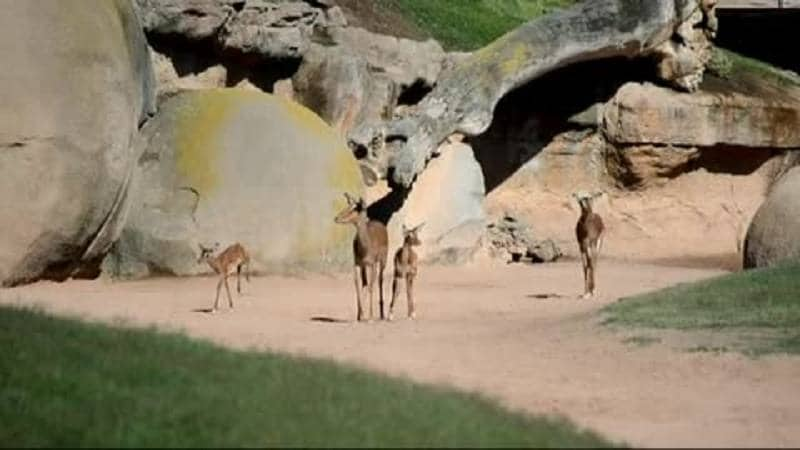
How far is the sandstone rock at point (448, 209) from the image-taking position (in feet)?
87.4

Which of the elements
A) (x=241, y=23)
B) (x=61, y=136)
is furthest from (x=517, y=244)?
(x=61, y=136)

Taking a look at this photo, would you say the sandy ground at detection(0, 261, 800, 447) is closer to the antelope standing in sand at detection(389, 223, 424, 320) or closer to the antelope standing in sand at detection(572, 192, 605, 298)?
the antelope standing in sand at detection(572, 192, 605, 298)

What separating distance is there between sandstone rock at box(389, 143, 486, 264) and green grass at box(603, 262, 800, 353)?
283 inches

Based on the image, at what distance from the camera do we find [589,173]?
31.0 metres

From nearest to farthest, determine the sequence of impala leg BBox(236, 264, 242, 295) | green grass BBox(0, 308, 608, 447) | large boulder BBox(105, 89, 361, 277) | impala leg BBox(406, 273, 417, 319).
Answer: green grass BBox(0, 308, 608, 447) < impala leg BBox(406, 273, 417, 319) < impala leg BBox(236, 264, 242, 295) < large boulder BBox(105, 89, 361, 277)

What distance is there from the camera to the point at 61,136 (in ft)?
69.4

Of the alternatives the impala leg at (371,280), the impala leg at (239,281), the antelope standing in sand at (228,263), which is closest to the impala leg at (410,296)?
the impala leg at (371,280)

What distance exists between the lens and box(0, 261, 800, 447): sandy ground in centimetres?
1184

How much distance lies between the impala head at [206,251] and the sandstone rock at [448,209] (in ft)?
14.0

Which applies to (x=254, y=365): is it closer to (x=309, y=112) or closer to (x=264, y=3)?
(x=309, y=112)

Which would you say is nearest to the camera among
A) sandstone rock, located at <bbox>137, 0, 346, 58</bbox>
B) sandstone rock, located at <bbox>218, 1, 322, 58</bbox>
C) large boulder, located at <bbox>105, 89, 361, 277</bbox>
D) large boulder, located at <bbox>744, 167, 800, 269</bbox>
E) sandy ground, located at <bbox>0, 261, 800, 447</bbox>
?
sandy ground, located at <bbox>0, 261, 800, 447</bbox>

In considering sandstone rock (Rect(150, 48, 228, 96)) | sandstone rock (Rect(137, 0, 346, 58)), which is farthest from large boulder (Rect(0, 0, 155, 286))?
sandstone rock (Rect(150, 48, 228, 96))

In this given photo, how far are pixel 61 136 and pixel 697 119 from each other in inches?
519

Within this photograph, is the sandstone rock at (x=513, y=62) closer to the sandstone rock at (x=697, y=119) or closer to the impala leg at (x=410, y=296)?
the sandstone rock at (x=697, y=119)
